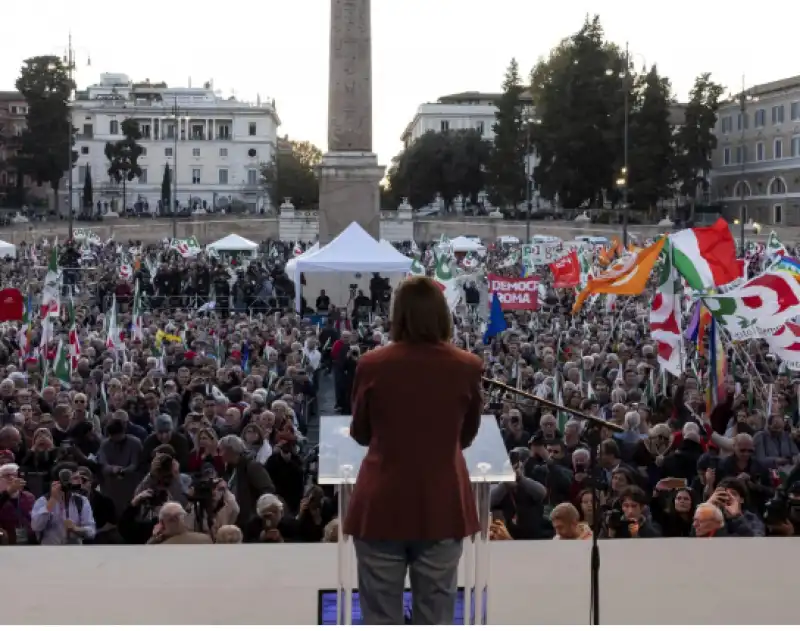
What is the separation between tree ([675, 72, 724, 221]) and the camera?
69.8 metres

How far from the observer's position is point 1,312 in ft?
51.3

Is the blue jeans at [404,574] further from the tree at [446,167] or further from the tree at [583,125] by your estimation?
the tree at [446,167]

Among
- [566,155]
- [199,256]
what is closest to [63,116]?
[566,155]

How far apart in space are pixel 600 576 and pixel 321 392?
11.8 meters

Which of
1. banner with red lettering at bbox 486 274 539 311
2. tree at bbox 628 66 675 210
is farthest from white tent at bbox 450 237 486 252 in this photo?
tree at bbox 628 66 675 210

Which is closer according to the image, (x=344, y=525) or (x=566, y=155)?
(x=344, y=525)

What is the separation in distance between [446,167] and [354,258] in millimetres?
67478

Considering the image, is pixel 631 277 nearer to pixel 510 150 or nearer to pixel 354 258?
pixel 354 258

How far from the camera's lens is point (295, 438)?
30.6 feet

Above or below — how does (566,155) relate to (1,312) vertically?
above

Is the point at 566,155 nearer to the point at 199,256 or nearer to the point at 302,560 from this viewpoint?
the point at 199,256

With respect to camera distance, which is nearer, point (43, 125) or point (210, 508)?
point (210, 508)

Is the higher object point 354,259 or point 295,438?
point 354,259

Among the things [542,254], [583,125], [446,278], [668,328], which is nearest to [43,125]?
[583,125]
